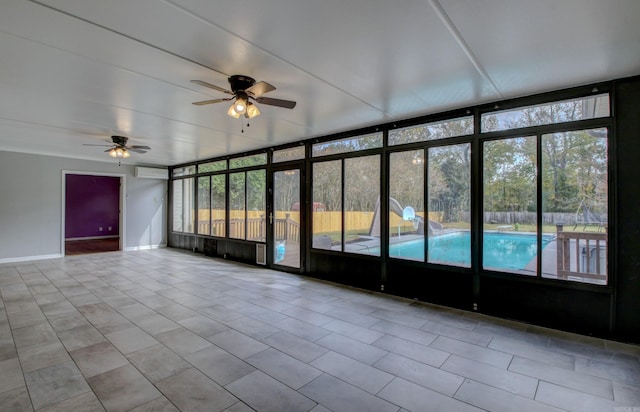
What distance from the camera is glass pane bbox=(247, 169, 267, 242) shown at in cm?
672

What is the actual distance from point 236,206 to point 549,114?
243 inches

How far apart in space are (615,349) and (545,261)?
3.09ft

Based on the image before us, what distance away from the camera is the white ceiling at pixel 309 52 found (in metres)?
2.01

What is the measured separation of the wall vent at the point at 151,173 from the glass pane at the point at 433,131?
746 centimetres

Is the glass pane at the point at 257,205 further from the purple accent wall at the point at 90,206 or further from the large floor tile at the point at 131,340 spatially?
the purple accent wall at the point at 90,206

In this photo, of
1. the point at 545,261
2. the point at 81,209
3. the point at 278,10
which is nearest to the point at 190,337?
the point at 278,10

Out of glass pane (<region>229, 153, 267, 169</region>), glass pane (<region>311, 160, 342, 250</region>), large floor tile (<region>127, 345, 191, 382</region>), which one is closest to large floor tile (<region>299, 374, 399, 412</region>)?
large floor tile (<region>127, 345, 191, 382</region>)

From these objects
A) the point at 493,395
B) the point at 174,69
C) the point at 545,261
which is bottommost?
the point at 493,395

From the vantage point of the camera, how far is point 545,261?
3430 mm

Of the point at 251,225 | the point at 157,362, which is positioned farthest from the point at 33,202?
the point at 157,362

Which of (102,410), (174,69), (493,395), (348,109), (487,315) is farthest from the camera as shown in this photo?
(348,109)

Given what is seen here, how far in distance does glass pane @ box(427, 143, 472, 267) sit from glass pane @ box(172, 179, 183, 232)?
762 centimetres

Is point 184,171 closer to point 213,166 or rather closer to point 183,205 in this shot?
point 183,205

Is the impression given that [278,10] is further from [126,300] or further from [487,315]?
[126,300]
